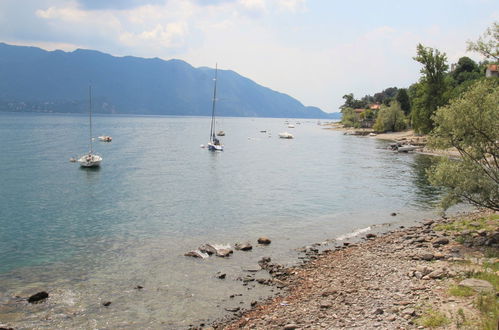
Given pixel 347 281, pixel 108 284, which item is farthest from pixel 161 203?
pixel 347 281

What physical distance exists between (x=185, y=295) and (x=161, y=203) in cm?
2438

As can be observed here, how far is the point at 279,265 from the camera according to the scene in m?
25.2

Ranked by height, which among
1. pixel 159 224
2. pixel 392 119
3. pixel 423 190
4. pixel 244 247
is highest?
pixel 392 119

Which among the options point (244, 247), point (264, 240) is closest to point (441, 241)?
point (264, 240)

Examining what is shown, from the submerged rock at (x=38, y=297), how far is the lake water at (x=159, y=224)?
1.40 ft

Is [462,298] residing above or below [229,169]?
above

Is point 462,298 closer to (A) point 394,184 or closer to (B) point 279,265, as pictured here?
(B) point 279,265

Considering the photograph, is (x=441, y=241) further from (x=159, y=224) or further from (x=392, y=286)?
(x=159, y=224)

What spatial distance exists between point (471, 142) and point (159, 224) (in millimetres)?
25512

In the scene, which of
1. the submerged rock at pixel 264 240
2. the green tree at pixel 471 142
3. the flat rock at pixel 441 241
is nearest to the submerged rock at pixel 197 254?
the submerged rock at pixel 264 240

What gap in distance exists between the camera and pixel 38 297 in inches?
799

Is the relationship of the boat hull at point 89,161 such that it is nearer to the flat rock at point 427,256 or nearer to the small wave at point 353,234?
the small wave at point 353,234

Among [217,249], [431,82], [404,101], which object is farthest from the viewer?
[404,101]

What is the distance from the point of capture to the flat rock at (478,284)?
1565 centimetres
